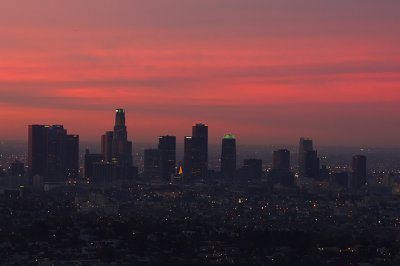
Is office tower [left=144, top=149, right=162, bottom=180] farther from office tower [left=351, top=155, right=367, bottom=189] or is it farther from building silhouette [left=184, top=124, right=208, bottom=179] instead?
office tower [left=351, top=155, right=367, bottom=189]

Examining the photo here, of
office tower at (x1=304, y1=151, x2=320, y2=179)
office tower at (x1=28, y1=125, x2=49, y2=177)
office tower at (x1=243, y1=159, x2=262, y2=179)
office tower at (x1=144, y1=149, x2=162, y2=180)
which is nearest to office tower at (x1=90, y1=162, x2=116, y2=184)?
office tower at (x1=28, y1=125, x2=49, y2=177)

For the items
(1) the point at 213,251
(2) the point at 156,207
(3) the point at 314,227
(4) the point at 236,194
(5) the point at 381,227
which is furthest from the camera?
(4) the point at 236,194

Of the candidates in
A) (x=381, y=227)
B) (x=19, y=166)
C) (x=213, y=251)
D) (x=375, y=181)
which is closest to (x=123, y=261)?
(x=213, y=251)

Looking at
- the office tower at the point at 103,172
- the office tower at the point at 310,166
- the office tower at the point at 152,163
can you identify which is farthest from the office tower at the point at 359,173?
the office tower at the point at 103,172

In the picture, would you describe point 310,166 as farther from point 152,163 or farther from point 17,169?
point 17,169

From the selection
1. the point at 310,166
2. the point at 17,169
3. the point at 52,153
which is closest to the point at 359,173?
the point at 310,166

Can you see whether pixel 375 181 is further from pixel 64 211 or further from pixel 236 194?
pixel 64 211
